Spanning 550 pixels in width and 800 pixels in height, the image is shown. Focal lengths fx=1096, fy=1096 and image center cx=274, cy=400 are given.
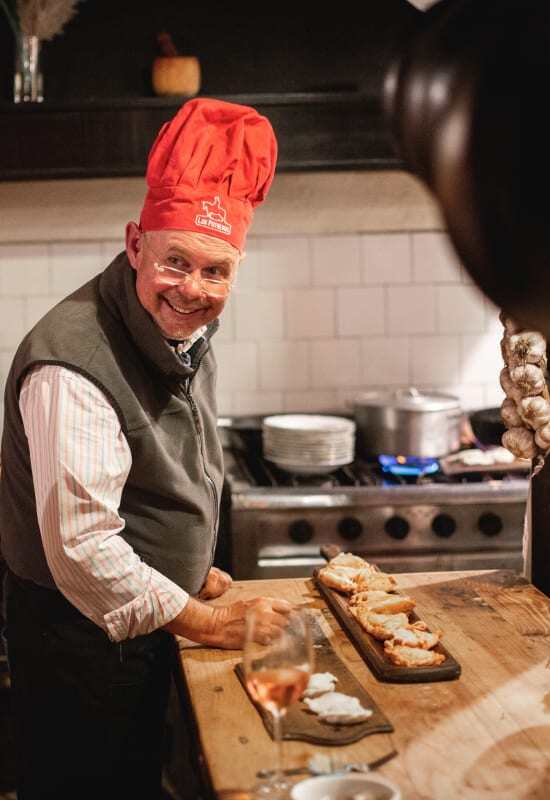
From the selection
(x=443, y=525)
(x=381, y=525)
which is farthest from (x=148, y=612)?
(x=443, y=525)

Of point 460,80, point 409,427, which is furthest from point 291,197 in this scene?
point 460,80

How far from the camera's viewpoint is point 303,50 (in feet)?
13.5

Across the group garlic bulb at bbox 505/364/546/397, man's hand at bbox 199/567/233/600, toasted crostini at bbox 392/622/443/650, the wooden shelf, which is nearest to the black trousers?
man's hand at bbox 199/567/233/600

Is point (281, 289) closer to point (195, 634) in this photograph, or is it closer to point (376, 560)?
point (376, 560)

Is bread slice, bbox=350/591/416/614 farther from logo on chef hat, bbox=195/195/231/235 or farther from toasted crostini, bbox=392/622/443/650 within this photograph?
logo on chef hat, bbox=195/195/231/235

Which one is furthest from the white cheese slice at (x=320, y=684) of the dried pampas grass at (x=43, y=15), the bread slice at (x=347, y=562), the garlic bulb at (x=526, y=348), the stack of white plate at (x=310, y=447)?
the dried pampas grass at (x=43, y=15)

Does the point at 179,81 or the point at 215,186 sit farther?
the point at 179,81

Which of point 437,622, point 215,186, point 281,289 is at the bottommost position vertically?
point 437,622

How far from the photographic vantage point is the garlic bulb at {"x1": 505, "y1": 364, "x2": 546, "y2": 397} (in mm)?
2156

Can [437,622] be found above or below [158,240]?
below

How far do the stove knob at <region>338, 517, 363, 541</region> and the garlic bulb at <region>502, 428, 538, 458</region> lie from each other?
1.27m

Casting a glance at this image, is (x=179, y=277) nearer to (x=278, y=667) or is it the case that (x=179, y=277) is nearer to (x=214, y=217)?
(x=214, y=217)

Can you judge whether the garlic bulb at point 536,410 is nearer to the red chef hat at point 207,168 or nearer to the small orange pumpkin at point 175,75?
the red chef hat at point 207,168

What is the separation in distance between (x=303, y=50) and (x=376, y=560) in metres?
1.94
